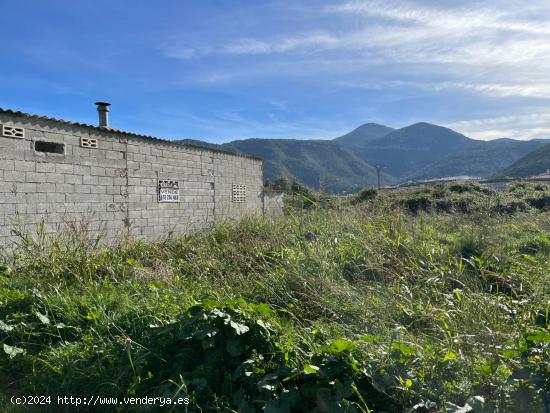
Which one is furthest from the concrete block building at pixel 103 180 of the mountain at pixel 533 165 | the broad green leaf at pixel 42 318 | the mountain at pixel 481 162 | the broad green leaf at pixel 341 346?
the mountain at pixel 481 162

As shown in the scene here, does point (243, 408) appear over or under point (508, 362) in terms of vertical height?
under

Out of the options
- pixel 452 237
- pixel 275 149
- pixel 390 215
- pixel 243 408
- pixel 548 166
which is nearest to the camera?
pixel 243 408

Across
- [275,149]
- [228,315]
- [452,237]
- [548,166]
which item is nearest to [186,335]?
[228,315]

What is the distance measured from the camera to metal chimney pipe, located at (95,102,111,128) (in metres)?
10.1

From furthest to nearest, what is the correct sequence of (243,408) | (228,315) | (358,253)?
1. (358,253)
2. (228,315)
3. (243,408)

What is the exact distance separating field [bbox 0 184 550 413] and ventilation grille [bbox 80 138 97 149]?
3561mm

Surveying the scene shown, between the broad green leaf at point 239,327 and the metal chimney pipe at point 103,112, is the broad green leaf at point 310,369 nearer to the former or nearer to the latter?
the broad green leaf at point 239,327

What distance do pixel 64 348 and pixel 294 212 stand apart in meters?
3.81

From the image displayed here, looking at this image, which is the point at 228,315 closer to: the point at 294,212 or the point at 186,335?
the point at 186,335

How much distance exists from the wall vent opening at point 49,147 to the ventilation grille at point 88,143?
0.49 metres

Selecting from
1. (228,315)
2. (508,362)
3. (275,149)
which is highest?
(275,149)

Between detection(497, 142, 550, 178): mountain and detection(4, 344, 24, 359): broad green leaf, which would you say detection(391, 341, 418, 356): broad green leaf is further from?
detection(497, 142, 550, 178): mountain

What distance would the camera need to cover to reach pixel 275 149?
108625 mm

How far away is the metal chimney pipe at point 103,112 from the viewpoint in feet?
33.2
